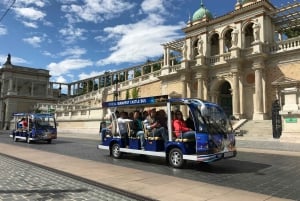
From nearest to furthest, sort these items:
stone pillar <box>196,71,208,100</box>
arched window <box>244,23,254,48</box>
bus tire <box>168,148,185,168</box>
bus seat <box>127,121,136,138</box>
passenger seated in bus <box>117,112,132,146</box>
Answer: bus tire <box>168,148,185,168</box> → bus seat <box>127,121,136,138</box> → passenger seated in bus <box>117,112,132,146</box> → arched window <box>244,23,254,48</box> → stone pillar <box>196,71,208,100</box>

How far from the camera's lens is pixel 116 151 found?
14523 millimetres

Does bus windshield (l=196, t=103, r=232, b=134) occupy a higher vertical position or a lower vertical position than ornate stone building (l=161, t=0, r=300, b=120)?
lower

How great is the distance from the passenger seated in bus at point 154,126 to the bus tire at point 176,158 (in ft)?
2.44

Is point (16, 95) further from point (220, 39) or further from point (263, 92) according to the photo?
point (263, 92)

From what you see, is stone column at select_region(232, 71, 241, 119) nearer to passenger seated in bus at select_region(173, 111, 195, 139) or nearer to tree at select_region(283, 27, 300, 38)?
tree at select_region(283, 27, 300, 38)

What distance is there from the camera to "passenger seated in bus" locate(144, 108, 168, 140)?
12.3 m

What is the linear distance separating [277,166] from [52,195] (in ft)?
28.1

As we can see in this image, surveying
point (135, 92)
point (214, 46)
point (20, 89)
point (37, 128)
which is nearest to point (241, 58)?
point (214, 46)

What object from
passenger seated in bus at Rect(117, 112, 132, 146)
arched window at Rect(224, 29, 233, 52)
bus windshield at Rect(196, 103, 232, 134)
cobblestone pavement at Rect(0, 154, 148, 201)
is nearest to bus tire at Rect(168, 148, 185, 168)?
bus windshield at Rect(196, 103, 232, 134)

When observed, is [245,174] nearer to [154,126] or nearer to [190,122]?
[190,122]

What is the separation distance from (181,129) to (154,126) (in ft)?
4.72

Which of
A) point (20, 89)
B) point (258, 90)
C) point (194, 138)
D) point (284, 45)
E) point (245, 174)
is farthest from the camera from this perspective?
point (20, 89)

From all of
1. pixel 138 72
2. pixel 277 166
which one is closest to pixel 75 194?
pixel 277 166

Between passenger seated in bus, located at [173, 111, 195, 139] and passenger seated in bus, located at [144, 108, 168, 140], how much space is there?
2.38 feet
